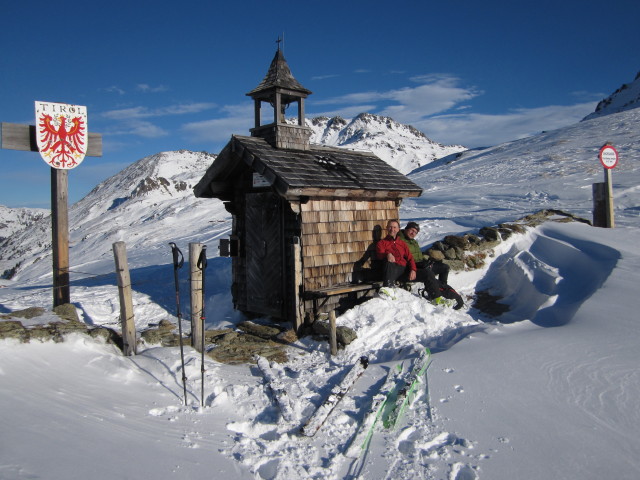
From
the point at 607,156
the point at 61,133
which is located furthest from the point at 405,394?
the point at 607,156

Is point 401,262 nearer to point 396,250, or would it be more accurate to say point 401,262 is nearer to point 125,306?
point 396,250

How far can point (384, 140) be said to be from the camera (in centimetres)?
12006

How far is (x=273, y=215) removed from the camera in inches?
377

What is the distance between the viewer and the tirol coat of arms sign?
7.41 m

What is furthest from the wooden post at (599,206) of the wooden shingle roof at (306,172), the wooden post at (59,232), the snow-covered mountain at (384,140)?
the snow-covered mountain at (384,140)

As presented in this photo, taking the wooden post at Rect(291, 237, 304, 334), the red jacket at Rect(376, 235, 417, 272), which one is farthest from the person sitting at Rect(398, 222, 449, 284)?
the wooden post at Rect(291, 237, 304, 334)

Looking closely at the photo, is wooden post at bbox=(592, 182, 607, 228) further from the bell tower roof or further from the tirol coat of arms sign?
the tirol coat of arms sign

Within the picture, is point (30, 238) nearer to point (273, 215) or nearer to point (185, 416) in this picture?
point (273, 215)

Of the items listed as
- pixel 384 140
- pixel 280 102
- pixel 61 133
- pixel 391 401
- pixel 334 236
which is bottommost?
pixel 391 401

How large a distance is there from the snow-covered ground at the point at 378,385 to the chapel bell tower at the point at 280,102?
12.4ft

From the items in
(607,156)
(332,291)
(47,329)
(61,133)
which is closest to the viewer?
(47,329)

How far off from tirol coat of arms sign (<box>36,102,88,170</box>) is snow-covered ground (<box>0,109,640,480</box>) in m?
2.96

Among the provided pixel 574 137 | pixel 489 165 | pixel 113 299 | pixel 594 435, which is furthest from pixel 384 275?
pixel 574 137

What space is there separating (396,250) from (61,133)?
6115 mm
